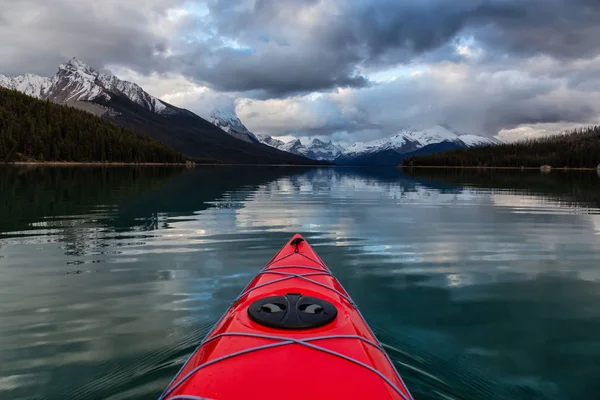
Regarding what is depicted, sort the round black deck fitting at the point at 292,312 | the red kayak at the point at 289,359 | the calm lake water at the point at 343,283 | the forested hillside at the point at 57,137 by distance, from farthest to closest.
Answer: the forested hillside at the point at 57,137 < the calm lake water at the point at 343,283 < the round black deck fitting at the point at 292,312 < the red kayak at the point at 289,359

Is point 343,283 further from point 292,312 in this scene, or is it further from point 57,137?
point 57,137

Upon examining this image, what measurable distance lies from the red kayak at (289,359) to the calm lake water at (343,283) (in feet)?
5.50

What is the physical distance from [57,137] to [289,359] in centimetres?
16124

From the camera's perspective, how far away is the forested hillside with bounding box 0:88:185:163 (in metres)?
130

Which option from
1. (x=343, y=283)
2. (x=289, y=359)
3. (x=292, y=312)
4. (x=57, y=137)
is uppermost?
(x=57, y=137)

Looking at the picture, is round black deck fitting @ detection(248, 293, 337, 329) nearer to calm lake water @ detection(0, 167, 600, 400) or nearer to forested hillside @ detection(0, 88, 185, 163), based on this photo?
calm lake water @ detection(0, 167, 600, 400)

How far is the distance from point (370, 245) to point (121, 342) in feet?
36.2

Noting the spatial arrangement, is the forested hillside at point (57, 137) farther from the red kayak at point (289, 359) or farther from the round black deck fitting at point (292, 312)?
the red kayak at point (289, 359)

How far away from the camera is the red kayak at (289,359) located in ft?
12.7

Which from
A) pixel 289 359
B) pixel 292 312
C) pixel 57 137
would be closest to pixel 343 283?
→ pixel 292 312

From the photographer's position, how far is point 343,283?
11328mm

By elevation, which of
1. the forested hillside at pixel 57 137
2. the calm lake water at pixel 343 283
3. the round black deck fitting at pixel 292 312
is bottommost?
the calm lake water at pixel 343 283

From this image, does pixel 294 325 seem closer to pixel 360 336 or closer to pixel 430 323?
pixel 360 336

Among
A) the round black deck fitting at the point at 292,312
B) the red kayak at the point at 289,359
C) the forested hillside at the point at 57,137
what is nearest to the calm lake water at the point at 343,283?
the red kayak at the point at 289,359
